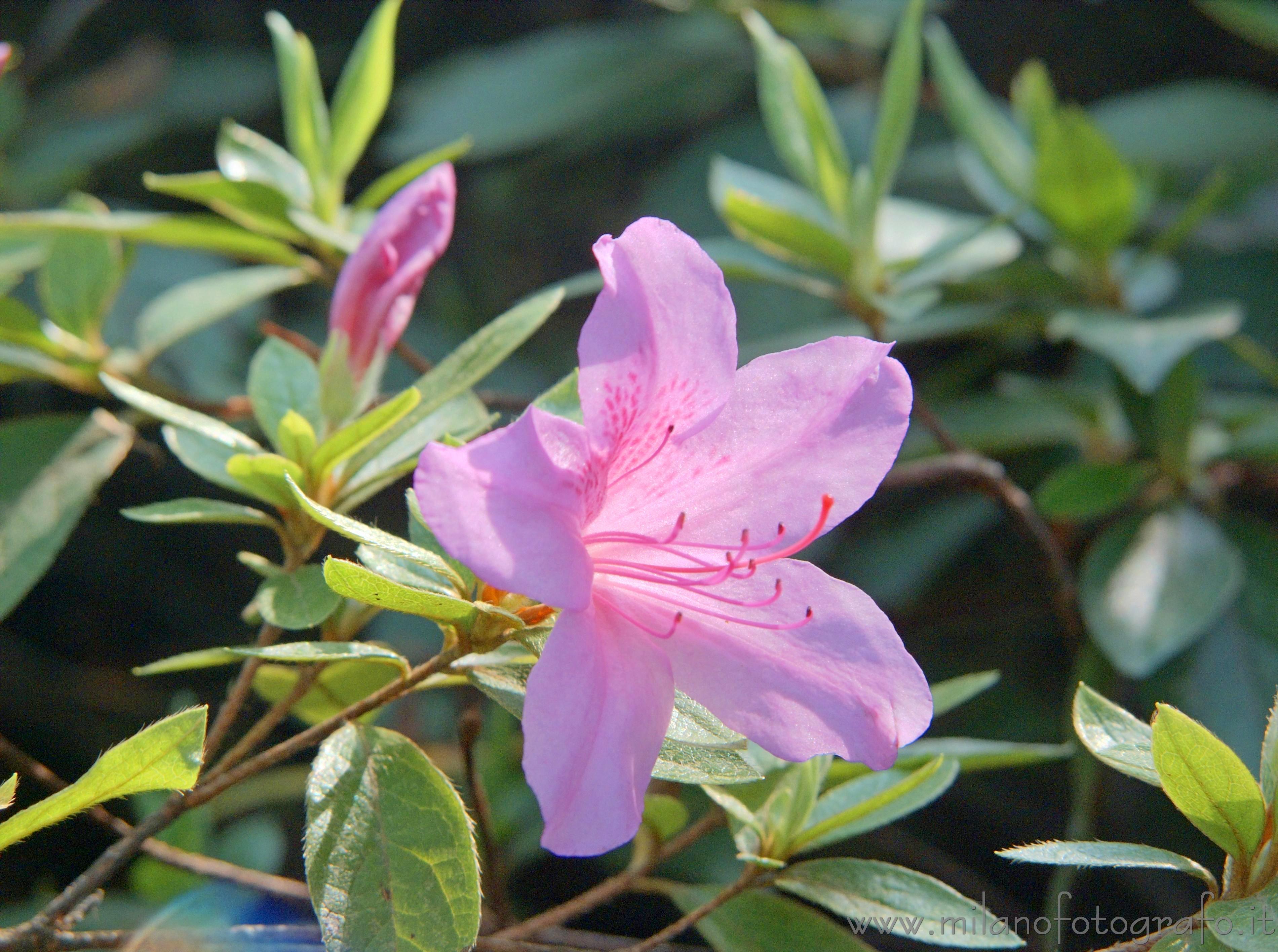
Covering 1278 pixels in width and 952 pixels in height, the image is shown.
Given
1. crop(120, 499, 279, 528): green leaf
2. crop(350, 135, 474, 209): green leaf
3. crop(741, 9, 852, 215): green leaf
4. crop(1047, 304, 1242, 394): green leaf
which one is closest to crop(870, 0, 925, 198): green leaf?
crop(741, 9, 852, 215): green leaf

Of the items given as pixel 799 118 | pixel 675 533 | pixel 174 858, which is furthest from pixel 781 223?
pixel 174 858

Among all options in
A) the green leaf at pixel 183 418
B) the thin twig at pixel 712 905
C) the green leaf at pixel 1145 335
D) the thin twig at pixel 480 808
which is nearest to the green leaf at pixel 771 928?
the thin twig at pixel 712 905

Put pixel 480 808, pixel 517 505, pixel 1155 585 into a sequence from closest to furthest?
pixel 517 505, pixel 480 808, pixel 1155 585

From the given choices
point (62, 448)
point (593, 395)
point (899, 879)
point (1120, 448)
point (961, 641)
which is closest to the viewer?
point (593, 395)

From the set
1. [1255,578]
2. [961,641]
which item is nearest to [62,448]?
[961,641]

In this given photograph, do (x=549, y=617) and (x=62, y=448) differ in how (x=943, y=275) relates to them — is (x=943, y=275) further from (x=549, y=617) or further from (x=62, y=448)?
(x=62, y=448)

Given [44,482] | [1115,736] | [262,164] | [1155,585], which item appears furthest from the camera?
[1155,585]

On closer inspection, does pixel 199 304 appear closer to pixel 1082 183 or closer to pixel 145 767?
pixel 145 767
